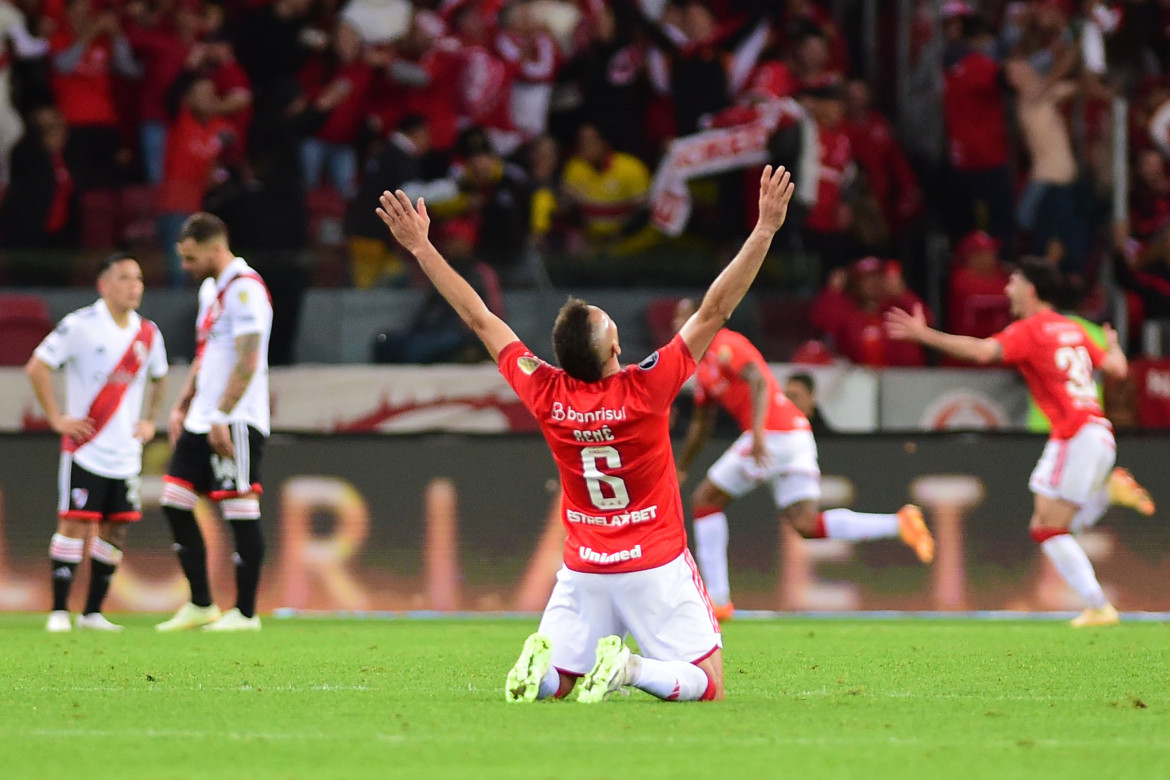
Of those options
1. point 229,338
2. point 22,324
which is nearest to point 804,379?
point 229,338

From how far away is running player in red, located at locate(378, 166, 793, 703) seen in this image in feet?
19.5

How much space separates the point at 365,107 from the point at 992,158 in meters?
5.35

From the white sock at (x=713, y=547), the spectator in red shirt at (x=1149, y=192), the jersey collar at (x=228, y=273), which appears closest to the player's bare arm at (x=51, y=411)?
the jersey collar at (x=228, y=273)

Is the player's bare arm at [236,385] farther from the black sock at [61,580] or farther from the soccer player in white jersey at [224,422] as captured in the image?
the black sock at [61,580]

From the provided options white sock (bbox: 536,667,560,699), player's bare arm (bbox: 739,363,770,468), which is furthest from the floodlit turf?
player's bare arm (bbox: 739,363,770,468)

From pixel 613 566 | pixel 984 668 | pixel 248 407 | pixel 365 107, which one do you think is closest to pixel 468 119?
pixel 365 107

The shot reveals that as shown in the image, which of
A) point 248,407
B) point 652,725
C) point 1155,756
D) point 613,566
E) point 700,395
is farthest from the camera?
point 700,395

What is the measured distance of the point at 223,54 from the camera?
15016mm

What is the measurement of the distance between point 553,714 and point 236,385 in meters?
4.54

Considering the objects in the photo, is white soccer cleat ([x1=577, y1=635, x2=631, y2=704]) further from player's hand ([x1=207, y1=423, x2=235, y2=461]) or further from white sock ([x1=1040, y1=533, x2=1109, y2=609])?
→ white sock ([x1=1040, y1=533, x2=1109, y2=609])

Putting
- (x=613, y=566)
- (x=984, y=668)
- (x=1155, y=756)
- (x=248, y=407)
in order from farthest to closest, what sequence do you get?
(x=248, y=407) → (x=984, y=668) → (x=613, y=566) → (x=1155, y=756)

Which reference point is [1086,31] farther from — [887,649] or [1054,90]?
[887,649]

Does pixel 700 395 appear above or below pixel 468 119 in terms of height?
below

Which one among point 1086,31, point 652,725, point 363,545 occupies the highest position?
point 1086,31
